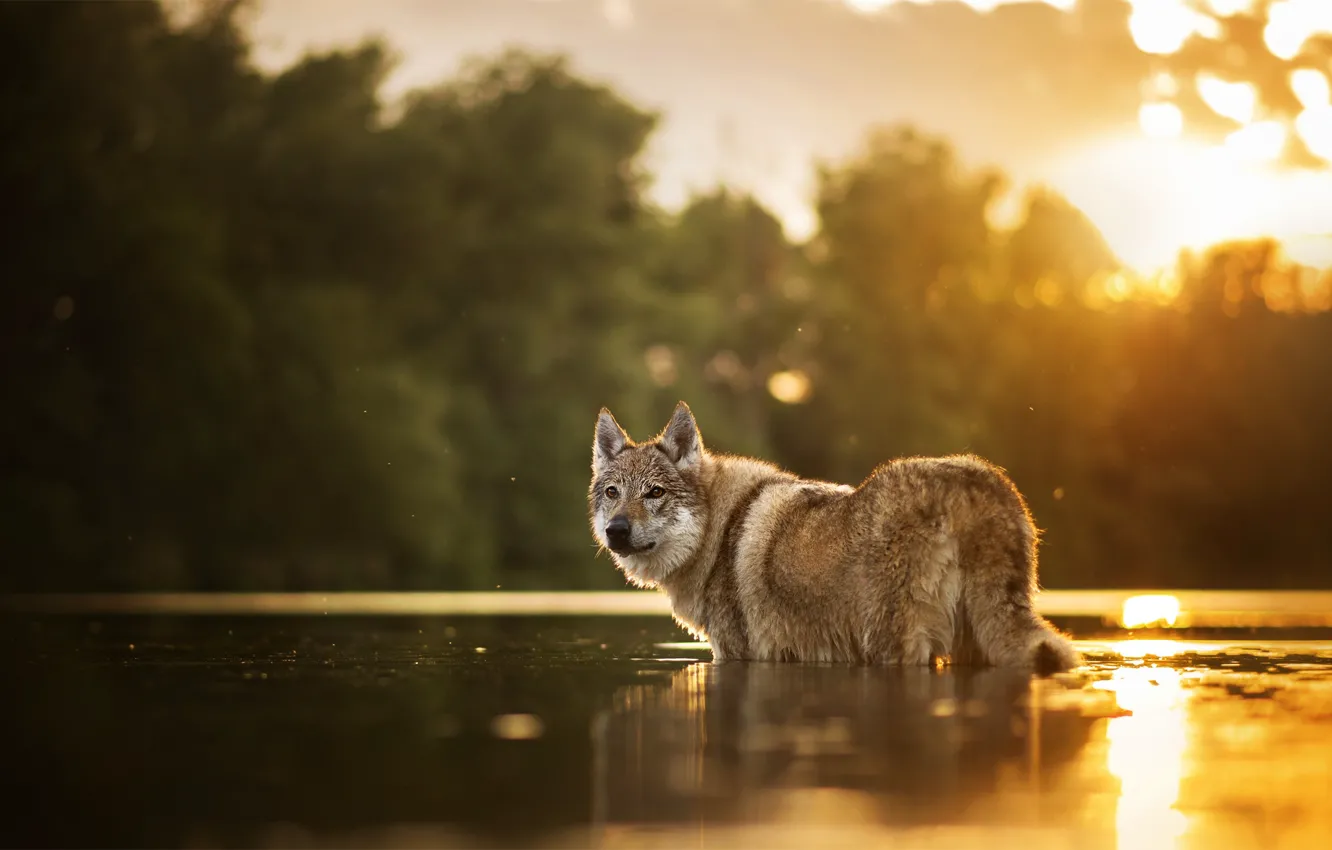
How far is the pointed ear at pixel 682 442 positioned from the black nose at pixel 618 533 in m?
0.83

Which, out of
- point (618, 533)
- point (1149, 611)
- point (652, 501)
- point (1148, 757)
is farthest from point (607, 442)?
point (1149, 611)

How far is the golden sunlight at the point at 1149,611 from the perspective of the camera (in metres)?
19.2

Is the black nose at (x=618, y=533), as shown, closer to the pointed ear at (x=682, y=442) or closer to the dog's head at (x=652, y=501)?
the dog's head at (x=652, y=501)

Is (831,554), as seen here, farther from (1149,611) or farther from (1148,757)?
(1149,611)

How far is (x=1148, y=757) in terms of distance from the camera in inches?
294

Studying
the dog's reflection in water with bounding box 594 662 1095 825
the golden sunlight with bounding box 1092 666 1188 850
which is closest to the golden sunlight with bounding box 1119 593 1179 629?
the golden sunlight with bounding box 1092 666 1188 850

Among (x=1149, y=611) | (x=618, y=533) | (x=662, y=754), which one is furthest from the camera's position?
(x=1149, y=611)

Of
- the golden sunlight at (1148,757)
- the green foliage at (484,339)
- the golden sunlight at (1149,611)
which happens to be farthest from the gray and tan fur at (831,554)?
the green foliage at (484,339)

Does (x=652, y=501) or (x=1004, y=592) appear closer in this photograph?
(x=1004, y=592)

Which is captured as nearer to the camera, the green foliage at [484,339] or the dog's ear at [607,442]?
the dog's ear at [607,442]

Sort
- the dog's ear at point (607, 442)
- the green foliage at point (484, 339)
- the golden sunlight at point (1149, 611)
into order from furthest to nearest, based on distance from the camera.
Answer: the green foliage at point (484, 339) < the golden sunlight at point (1149, 611) < the dog's ear at point (607, 442)

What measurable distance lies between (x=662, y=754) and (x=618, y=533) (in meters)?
5.30

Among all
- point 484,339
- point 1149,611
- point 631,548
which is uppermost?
point 484,339

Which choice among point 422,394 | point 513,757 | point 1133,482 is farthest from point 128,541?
point 513,757
